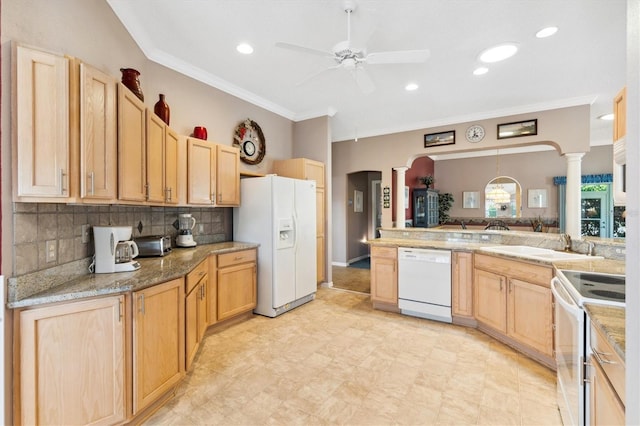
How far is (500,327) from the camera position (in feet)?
9.18

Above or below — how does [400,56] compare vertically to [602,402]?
above

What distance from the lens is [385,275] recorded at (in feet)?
12.3

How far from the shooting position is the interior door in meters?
6.78

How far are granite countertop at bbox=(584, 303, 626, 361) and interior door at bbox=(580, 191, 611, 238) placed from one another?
7597 millimetres

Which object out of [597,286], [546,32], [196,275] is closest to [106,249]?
[196,275]

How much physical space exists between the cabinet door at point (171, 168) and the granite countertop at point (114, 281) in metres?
0.60

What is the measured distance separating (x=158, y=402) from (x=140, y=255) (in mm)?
1240

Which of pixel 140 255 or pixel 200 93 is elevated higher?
pixel 200 93

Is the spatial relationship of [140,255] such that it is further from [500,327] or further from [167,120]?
[500,327]

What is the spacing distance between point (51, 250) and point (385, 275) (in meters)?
3.27

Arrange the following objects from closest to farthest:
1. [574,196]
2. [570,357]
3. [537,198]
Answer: [570,357] → [574,196] → [537,198]

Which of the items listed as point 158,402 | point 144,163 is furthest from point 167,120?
point 158,402

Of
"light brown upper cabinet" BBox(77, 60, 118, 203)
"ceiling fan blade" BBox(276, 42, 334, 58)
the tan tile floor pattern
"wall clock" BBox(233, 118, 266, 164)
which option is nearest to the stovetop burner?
the tan tile floor pattern

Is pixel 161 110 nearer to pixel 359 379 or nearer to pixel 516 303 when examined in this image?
pixel 359 379
